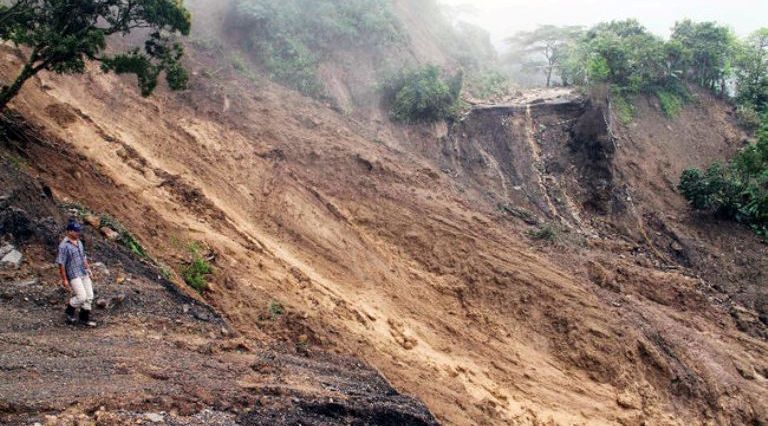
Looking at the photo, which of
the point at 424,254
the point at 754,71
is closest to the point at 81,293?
the point at 424,254

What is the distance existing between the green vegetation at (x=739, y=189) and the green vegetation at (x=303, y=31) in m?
11.8

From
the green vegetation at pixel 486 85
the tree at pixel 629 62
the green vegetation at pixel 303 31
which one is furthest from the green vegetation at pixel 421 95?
the tree at pixel 629 62

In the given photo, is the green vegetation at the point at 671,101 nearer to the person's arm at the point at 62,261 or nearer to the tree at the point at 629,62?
the tree at the point at 629,62

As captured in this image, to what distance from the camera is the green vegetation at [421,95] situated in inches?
727

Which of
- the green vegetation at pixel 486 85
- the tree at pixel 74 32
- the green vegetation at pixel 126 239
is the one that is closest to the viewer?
the green vegetation at pixel 126 239

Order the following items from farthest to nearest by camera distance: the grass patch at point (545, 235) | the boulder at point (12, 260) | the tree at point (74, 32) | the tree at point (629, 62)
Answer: the tree at point (629, 62), the grass patch at point (545, 235), the tree at point (74, 32), the boulder at point (12, 260)

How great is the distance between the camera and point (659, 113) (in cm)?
2088

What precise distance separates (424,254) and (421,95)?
716cm

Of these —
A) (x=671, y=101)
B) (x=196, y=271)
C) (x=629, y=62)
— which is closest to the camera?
(x=196, y=271)

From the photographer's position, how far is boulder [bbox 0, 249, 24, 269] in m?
6.87

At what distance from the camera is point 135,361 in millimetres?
6273

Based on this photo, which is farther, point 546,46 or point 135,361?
point 546,46

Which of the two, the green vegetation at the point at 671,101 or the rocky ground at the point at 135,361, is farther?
the green vegetation at the point at 671,101

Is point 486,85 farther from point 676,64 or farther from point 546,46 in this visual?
point 676,64
